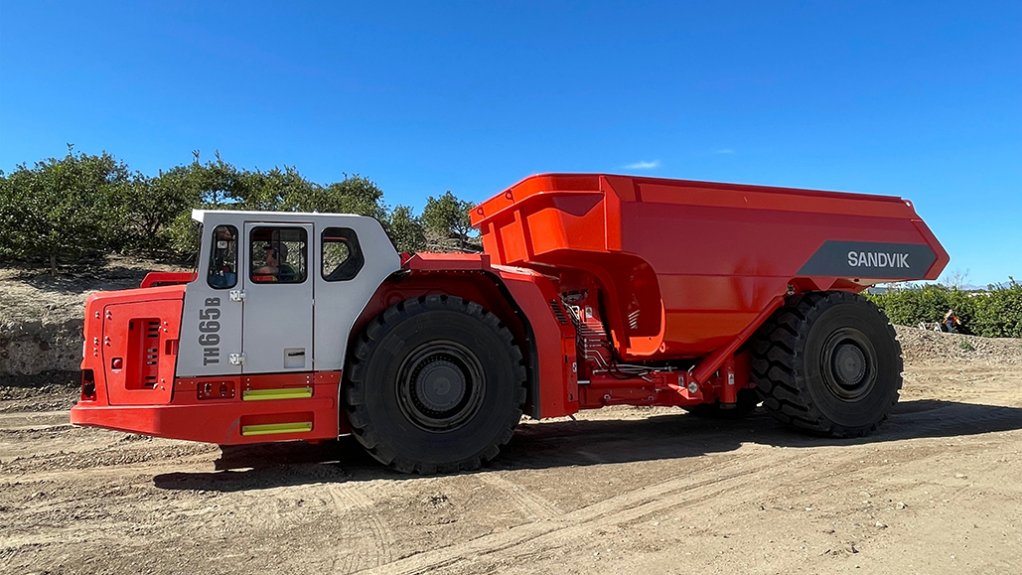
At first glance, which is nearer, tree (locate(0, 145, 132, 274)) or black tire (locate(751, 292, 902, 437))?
black tire (locate(751, 292, 902, 437))

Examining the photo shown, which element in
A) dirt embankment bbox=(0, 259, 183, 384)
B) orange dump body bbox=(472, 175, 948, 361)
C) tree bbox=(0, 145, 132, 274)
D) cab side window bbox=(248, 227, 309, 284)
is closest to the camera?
cab side window bbox=(248, 227, 309, 284)

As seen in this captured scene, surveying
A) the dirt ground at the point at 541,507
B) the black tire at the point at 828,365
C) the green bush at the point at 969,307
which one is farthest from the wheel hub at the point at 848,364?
the green bush at the point at 969,307

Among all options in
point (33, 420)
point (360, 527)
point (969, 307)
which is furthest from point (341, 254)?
point (969, 307)

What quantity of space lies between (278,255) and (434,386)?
5.50 ft

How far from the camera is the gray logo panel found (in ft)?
22.5

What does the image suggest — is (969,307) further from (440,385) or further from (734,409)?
(440,385)

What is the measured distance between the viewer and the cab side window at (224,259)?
496cm

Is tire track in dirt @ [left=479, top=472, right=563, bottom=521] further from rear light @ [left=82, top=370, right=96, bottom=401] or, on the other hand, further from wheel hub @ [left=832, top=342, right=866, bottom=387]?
wheel hub @ [left=832, top=342, right=866, bottom=387]

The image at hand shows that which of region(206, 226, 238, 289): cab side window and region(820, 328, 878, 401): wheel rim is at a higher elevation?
region(206, 226, 238, 289): cab side window

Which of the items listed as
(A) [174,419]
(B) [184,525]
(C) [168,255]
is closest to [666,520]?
(B) [184,525]

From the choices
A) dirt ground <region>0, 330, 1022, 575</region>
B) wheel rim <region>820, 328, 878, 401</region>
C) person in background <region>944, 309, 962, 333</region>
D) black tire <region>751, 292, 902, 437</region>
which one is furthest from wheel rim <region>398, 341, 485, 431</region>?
person in background <region>944, 309, 962, 333</region>

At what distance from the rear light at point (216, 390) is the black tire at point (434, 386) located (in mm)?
884

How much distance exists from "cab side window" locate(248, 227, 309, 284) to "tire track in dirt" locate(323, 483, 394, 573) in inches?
66.9

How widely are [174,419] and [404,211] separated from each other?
21.5m
